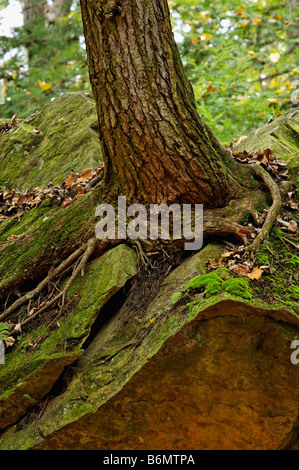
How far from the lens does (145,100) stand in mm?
3367

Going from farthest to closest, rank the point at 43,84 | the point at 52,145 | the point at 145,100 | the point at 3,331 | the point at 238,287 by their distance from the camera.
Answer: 1. the point at 43,84
2. the point at 52,145
3. the point at 3,331
4. the point at 145,100
5. the point at 238,287

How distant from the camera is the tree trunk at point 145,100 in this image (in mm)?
3305

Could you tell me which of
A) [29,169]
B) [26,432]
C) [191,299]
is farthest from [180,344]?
[29,169]

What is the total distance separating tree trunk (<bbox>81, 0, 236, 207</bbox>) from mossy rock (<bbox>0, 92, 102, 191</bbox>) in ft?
8.02

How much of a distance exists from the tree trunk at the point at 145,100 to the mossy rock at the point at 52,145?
2444mm

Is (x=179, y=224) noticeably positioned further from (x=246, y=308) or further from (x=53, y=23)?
(x=53, y=23)

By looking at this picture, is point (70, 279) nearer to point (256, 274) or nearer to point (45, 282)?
point (45, 282)

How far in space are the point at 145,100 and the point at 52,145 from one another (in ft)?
12.5

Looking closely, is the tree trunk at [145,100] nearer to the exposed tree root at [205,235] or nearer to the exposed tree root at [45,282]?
the exposed tree root at [205,235]

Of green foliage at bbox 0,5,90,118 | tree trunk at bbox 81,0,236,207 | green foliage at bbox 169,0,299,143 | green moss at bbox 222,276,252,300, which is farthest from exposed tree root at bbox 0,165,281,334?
green foliage at bbox 0,5,90,118

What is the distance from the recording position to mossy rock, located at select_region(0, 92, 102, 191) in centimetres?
621

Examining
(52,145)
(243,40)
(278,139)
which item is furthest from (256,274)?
(243,40)

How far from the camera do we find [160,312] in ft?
10.6

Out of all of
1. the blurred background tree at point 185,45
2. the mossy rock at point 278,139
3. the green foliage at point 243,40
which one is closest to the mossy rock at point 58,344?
the mossy rock at point 278,139
